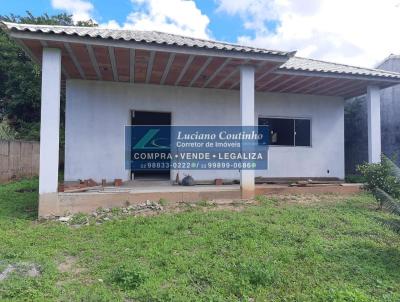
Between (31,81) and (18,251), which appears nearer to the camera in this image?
(18,251)

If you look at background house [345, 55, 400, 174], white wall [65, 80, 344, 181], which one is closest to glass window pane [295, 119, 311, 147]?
white wall [65, 80, 344, 181]

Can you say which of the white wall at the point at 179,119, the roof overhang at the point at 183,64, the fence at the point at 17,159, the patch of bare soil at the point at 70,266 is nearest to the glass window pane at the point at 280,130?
the white wall at the point at 179,119

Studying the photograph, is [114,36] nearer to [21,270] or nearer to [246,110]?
[246,110]

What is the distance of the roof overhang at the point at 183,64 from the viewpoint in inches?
236

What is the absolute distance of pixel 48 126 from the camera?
601 cm

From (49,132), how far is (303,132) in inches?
290

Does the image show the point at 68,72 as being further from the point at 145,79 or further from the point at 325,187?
the point at 325,187

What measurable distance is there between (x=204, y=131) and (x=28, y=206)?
493cm

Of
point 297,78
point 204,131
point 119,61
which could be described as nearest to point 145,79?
point 119,61

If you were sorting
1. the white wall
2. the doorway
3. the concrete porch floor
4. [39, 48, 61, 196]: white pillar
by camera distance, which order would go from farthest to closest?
the doorway, the white wall, the concrete porch floor, [39, 48, 61, 196]: white pillar

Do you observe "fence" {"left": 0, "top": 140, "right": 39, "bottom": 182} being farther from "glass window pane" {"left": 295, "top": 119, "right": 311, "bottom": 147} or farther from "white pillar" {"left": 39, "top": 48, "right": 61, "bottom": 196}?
"glass window pane" {"left": 295, "top": 119, "right": 311, "bottom": 147}

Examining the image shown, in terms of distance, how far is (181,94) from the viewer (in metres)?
9.30

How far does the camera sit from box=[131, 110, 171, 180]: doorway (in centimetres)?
957

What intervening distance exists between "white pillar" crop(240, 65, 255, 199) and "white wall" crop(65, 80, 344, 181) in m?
2.34
